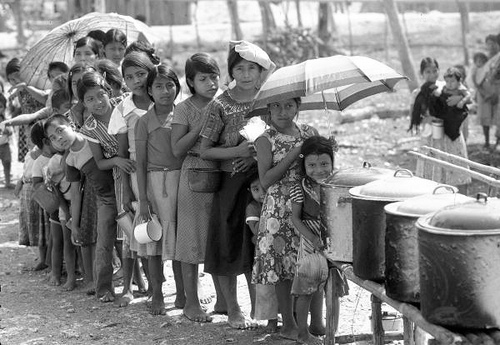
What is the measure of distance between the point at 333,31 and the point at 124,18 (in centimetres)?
1469

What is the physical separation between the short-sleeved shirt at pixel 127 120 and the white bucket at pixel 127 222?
441 mm

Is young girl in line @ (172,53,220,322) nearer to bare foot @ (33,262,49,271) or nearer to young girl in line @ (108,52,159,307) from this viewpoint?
young girl in line @ (108,52,159,307)

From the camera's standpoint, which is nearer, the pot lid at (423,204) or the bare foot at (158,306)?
the pot lid at (423,204)

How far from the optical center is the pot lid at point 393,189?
179 inches

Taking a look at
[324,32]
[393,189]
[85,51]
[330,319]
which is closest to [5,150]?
[85,51]

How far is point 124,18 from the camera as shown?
350 inches

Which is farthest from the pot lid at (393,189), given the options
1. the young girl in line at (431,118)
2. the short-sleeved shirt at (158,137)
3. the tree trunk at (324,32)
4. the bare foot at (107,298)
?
the tree trunk at (324,32)

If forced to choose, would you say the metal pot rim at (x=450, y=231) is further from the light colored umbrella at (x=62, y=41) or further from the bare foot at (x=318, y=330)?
the light colored umbrella at (x=62, y=41)

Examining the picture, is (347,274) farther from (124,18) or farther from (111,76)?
(124,18)

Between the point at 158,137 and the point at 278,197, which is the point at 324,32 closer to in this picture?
the point at 158,137

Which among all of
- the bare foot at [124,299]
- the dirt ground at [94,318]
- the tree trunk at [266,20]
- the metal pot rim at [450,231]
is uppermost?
the tree trunk at [266,20]

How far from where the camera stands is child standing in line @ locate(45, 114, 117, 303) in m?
7.02

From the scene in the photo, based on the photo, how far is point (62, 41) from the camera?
8.83 m

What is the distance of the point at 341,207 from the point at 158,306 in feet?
7.00
